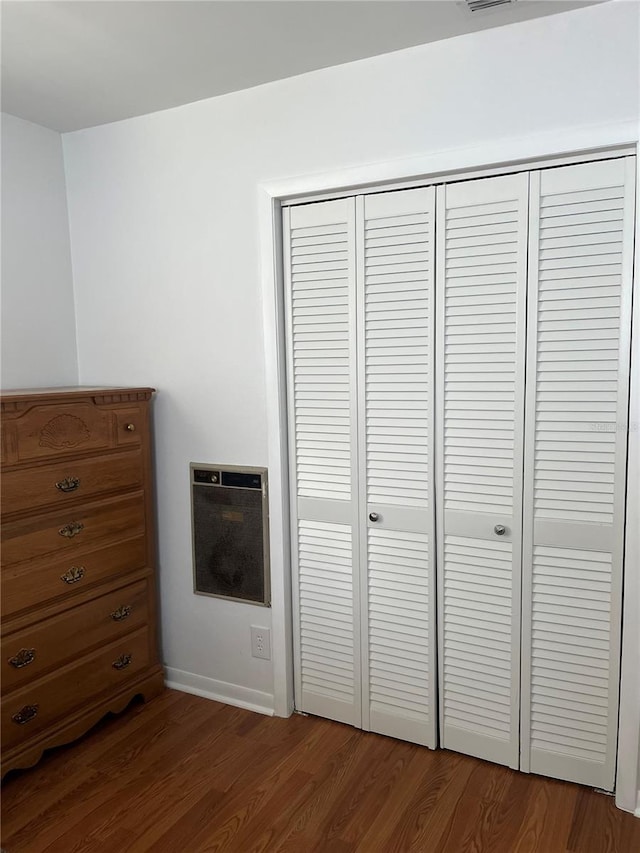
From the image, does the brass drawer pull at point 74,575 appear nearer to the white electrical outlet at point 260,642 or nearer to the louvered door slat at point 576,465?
the white electrical outlet at point 260,642

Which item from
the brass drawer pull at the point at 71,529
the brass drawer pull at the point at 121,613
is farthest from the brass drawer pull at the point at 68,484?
the brass drawer pull at the point at 121,613

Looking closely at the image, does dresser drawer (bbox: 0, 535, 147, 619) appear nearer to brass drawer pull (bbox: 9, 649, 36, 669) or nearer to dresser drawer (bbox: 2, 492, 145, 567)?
dresser drawer (bbox: 2, 492, 145, 567)

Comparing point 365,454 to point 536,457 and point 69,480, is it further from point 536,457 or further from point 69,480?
point 69,480

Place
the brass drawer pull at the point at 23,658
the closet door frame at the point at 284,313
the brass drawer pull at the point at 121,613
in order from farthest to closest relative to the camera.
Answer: the brass drawer pull at the point at 121,613 → the brass drawer pull at the point at 23,658 → the closet door frame at the point at 284,313

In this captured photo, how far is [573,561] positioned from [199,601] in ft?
4.97

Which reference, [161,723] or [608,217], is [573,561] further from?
[161,723]

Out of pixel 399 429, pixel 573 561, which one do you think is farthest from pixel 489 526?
pixel 399 429

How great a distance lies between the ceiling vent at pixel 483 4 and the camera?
1792mm

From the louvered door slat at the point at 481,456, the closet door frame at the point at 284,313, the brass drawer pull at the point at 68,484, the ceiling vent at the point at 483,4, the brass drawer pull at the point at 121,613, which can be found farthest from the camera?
the brass drawer pull at the point at 121,613

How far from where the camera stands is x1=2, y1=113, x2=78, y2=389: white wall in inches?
103

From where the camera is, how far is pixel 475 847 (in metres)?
1.88

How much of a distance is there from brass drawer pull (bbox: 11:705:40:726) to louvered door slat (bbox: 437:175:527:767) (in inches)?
55.9

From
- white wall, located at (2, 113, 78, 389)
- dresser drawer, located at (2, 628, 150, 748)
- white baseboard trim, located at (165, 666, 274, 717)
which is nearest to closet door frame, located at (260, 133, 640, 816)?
white baseboard trim, located at (165, 666, 274, 717)

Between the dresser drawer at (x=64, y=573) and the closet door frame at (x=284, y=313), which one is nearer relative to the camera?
the closet door frame at (x=284, y=313)
